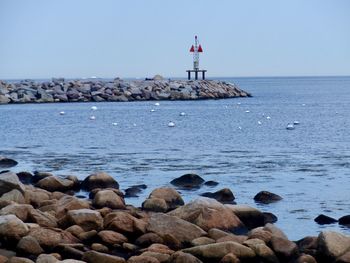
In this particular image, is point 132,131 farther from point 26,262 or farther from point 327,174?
point 26,262

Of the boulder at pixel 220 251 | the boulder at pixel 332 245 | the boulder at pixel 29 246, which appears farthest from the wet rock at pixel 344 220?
the boulder at pixel 29 246

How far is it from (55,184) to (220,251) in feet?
26.5

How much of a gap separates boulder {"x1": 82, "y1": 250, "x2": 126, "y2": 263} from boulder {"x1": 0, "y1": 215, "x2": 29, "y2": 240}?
1627 millimetres

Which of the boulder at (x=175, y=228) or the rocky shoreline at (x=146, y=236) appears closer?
the rocky shoreline at (x=146, y=236)

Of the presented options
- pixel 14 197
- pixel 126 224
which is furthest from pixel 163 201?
pixel 14 197

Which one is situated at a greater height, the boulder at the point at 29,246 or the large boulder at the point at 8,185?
the large boulder at the point at 8,185

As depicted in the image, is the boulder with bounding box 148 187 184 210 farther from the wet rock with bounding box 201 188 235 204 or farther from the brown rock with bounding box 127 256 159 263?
the brown rock with bounding box 127 256 159 263

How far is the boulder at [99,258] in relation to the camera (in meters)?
12.5

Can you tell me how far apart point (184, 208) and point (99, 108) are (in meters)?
52.7

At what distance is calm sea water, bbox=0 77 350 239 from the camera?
20562 mm

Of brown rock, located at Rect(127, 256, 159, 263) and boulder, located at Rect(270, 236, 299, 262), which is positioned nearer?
brown rock, located at Rect(127, 256, 159, 263)

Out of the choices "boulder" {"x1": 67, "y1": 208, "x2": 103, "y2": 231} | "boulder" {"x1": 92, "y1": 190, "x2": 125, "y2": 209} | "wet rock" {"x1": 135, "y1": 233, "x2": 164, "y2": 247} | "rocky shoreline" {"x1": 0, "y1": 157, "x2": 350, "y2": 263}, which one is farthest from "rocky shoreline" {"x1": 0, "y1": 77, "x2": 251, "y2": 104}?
"wet rock" {"x1": 135, "y1": 233, "x2": 164, "y2": 247}

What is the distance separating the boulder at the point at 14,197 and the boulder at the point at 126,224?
2.66 meters

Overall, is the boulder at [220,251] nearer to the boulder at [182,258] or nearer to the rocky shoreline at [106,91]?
the boulder at [182,258]
